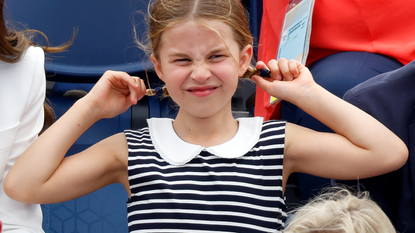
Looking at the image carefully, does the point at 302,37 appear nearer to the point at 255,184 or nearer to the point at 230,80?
the point at 230,80

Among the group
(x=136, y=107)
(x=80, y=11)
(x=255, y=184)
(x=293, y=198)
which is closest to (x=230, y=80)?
(x=255, y=184)

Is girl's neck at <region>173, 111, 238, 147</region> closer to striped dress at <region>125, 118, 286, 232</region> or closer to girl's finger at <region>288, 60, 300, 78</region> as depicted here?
striped dress at <region>125, 118, 286, 232</region>

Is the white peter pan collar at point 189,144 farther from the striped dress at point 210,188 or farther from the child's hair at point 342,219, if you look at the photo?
the child's hair at point 342,219

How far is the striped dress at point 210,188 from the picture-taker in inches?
33.1

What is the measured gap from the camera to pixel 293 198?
118 cm

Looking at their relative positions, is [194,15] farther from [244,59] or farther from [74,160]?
[74,160]

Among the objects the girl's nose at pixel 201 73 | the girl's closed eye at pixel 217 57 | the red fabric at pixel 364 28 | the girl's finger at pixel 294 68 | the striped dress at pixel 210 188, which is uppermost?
the red fabric at pixel 364 28

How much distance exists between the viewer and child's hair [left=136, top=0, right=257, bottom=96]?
0.87m

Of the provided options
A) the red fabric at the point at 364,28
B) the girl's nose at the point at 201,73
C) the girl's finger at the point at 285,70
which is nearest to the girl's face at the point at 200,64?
the girl's nose at the point at 201,73

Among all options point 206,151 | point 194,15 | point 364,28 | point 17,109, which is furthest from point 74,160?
point 364,28

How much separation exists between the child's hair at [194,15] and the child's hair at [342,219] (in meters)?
0.45

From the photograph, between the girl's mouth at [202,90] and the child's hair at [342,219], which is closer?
the child's hair at [342,219]

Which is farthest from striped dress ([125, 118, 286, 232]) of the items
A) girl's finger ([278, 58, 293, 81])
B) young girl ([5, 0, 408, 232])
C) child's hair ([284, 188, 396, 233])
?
child's hair ([284, 188, 396, 233])

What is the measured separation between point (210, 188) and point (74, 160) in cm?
31
